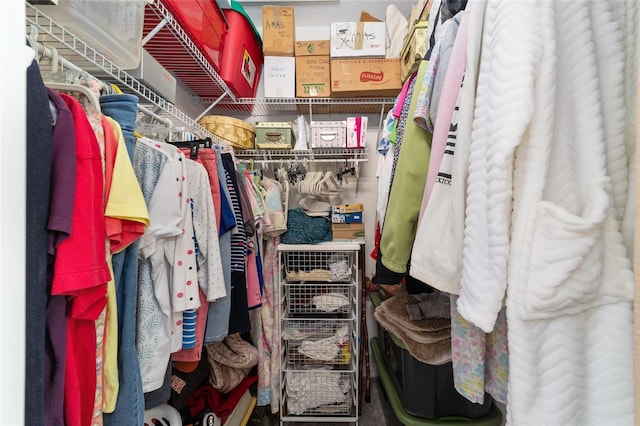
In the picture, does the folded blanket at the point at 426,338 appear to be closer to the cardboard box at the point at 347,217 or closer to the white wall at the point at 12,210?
the cardboard box at the point at 347,217

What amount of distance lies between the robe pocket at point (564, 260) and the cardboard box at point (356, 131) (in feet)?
4.34

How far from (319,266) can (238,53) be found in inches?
49.0

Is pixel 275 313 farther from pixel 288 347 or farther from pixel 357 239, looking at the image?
pixel 357 239

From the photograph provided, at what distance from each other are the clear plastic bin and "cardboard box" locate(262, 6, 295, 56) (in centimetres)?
97

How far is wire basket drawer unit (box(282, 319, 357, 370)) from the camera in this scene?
160cm

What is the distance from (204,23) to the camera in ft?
4.10

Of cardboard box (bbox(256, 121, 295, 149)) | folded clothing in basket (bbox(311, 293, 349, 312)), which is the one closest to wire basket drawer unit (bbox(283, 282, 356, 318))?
folded clothing in basket (bbox(311, 293, 349, 312))

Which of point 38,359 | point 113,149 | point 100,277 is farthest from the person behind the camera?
point 113,149

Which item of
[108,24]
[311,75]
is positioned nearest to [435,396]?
[108,24]

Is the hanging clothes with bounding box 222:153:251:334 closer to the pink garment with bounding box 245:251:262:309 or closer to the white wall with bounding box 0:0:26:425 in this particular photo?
the pink garment with bounding box 245:251:262:309

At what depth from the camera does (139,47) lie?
2.71 ft

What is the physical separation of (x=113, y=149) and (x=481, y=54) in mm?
751

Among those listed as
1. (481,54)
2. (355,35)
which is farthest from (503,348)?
(355,35)

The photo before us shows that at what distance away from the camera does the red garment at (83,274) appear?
0.48 meters
